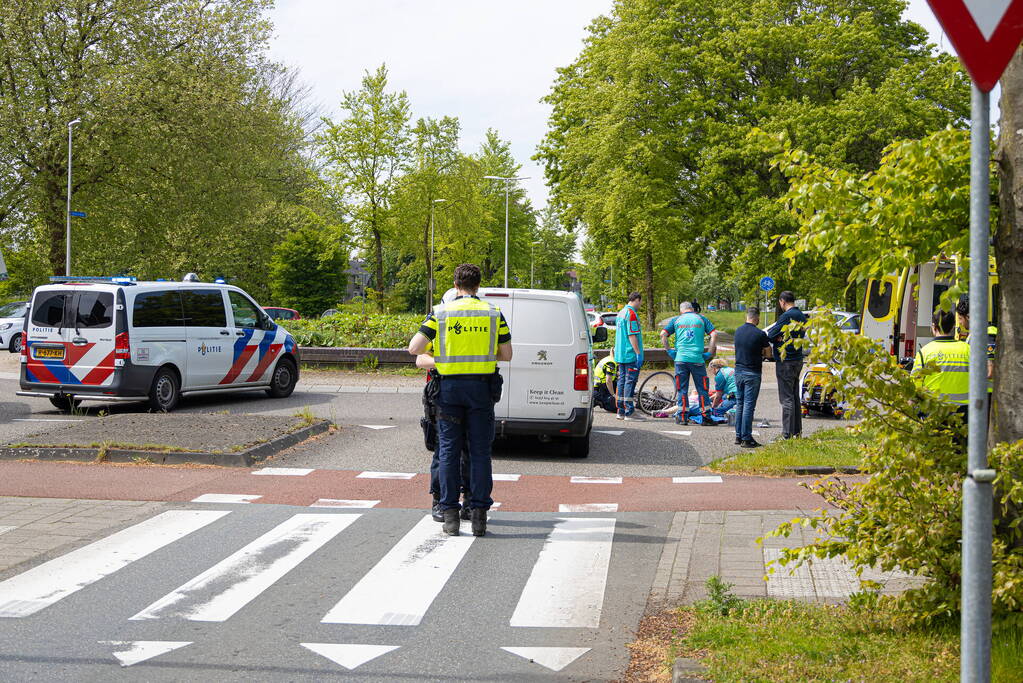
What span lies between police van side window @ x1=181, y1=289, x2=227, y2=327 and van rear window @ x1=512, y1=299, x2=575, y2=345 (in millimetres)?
6599

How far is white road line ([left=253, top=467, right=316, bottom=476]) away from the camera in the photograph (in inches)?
401

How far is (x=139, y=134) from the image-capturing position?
1304 inches

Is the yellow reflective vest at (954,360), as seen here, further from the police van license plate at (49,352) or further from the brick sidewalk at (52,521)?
the police van license plate at (49,352)

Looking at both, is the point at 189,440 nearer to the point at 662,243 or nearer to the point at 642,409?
the point at 642,409

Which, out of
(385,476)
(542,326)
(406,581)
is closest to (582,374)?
(542,326)

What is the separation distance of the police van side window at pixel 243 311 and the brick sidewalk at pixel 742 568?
34.6ft

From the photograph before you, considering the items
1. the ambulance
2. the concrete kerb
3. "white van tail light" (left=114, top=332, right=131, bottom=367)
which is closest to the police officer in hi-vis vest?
the concrete kerb

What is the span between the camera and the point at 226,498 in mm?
8836

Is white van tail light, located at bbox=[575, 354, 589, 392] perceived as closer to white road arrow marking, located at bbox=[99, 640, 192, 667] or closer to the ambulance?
the ambulance

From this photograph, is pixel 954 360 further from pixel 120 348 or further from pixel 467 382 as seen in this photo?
pixel 120 348

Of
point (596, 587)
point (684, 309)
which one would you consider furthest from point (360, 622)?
point (684, 309)

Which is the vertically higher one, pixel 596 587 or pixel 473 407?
pixel 473 407

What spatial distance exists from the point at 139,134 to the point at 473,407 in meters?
29.1

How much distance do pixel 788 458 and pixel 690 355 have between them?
12.8ft
